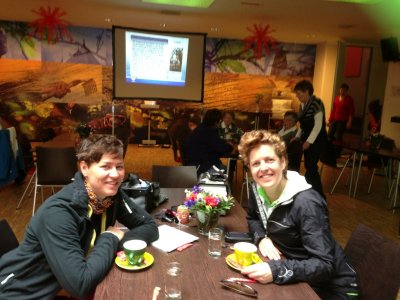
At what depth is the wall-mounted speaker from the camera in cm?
698

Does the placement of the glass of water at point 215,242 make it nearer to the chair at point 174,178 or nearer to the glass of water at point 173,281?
the glass of water at point 173,281

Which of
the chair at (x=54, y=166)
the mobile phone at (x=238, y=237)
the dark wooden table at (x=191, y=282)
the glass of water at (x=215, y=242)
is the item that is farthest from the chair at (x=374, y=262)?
the chair at (x=54, y=166)

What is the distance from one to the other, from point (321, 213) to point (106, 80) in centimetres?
803

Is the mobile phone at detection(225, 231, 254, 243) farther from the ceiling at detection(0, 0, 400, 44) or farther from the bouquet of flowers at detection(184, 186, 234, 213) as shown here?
the ceiling at detection(0, 0, 400, 44)

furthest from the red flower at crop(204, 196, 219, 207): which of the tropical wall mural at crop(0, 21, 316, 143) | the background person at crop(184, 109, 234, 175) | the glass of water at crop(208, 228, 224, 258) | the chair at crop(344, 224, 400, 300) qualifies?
the tropical wall mural at crop(0, 21, 316, 143)

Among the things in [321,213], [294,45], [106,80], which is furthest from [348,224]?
[106,80]

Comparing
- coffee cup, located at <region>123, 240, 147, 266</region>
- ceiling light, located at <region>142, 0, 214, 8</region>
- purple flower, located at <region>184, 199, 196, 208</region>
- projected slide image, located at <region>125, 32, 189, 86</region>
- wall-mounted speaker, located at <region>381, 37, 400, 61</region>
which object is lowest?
coffee cup, located at <region>123, 240, 147, 266</region>

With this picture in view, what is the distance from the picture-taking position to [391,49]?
7.07 m

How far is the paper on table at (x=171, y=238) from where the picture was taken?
1.63 metres

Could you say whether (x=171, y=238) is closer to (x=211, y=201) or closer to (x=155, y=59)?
(x=211, y=201)

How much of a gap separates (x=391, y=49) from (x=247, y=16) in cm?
304

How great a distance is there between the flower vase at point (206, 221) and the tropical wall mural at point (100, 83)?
23.1 ft

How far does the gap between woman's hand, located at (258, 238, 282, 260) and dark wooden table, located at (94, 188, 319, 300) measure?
173mm

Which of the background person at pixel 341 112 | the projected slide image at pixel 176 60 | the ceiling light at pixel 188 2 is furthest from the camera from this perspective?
the background person at pixel 341 112
